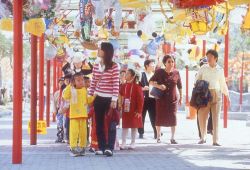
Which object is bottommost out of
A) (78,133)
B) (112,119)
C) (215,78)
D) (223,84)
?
(78,133)

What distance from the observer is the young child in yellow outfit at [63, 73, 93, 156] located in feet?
35.2

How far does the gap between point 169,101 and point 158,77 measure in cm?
51

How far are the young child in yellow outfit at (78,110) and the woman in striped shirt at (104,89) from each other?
0.22 meters

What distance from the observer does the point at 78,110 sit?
10.8m

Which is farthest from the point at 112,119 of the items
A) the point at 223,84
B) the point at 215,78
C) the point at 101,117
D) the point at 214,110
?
the point at 223,84

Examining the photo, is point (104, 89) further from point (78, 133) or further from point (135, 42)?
point (135, 42)

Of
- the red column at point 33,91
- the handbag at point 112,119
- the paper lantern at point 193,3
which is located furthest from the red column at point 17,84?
the red column at point 33,91

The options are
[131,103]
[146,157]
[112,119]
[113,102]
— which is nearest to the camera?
[146,157]

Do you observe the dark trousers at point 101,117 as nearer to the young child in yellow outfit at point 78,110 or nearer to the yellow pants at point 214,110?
the young child in yellow outfit at point 78,110

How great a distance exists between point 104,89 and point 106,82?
12 cm

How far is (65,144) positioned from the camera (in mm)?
13000

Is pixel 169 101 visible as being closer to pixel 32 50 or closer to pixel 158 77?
pixel 158 77

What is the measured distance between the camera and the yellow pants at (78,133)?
1070 cm

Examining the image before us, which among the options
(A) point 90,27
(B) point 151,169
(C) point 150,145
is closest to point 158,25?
(A) point 90,27
